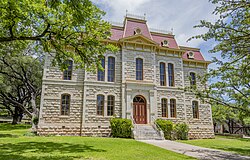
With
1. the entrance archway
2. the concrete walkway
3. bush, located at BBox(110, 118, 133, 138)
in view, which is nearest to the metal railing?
the entrance archway

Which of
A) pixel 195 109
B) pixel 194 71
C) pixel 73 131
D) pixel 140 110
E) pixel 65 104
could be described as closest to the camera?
pixel 73 131

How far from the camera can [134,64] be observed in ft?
63.2

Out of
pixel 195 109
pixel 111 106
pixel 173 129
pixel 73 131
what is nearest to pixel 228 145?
pixel 173 129

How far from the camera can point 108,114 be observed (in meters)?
17.8

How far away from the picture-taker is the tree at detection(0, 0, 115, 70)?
7.56 m

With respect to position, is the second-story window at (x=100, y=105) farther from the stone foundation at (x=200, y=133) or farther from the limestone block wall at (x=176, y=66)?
the stone foundation at (x=200, y=133)

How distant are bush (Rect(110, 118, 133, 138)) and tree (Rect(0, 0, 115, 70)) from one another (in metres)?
7.12

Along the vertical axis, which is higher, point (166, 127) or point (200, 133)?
point (166, 127)

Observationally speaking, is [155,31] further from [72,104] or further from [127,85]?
[72,104]

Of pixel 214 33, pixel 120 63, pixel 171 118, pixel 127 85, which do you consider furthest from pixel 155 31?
pixel 214 33

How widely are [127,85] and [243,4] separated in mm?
12729

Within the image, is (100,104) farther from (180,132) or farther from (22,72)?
(22,72)

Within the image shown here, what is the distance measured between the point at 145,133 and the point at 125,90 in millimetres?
4468

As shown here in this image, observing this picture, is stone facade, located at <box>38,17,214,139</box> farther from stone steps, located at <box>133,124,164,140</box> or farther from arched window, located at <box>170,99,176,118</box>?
stone steps, located at <box>133,124,164,140</box>
